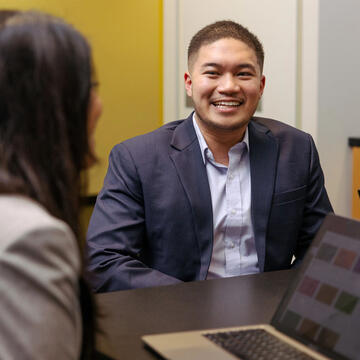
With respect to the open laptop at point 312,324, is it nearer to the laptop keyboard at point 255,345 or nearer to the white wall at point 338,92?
the laptop keyboard at point 255,345

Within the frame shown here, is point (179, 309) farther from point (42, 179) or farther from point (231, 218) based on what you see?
point (231, 218)

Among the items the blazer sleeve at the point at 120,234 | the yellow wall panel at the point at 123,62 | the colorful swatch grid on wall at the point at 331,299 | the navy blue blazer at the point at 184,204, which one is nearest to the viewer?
the colorful swatch grid on wall at the point at 331,299

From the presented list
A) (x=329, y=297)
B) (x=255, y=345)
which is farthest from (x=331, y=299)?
(x=255, y=345)

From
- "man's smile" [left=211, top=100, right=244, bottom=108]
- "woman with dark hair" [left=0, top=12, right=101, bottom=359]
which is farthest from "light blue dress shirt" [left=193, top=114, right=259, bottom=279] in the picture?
"woman with dark hair" [left=0, top=12, right=101, bottom=359]

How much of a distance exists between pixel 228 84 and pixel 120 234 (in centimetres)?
53

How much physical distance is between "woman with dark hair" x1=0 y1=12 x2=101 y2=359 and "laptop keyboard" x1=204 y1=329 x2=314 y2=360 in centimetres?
21

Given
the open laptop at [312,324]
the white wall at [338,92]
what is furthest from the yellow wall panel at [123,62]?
the open laptop at [312,324]

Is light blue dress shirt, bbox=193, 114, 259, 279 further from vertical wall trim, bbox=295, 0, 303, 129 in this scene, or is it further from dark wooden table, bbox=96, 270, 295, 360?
vertical wall trim, bbox=295, 0, 303, 129

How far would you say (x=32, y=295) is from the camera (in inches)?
27.2

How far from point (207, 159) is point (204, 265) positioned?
1.00ft

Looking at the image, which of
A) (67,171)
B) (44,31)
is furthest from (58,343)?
(44,31)

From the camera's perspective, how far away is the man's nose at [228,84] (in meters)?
1.79

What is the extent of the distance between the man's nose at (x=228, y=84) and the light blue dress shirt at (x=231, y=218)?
0.16 m

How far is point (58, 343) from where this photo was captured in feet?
2.33
